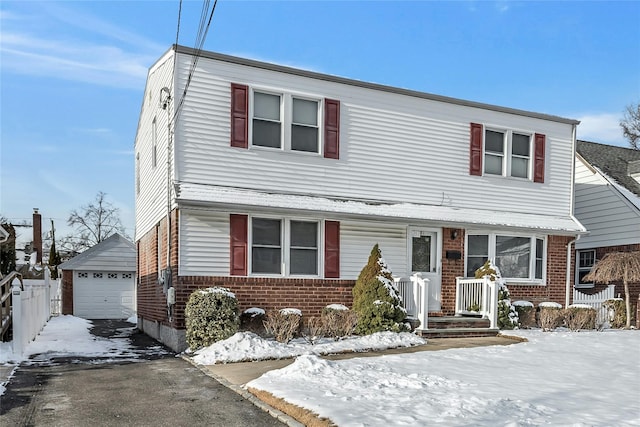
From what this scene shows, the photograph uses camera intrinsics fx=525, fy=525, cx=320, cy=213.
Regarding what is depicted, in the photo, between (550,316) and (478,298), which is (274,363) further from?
(550,316)

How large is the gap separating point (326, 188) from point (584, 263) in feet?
38.1

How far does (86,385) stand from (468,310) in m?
9.41

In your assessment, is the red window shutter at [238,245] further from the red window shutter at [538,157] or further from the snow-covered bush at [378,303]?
the red window shutter at [538,157]

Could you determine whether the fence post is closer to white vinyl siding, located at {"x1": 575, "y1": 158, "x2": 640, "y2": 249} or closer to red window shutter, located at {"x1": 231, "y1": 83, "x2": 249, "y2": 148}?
red window shutter, located at {"x1": 231, "y1": 83, "x2": 249, "y2": 148}

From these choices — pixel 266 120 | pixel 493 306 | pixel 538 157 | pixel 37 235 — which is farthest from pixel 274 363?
pixel 37 235

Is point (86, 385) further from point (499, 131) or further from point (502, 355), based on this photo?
point (499, 131)

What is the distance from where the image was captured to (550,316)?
1355cm

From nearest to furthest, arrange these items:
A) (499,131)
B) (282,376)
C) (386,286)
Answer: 1. (282,376)
2. (386,286)
3. (499,131)

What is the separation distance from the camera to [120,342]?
12.6 meters

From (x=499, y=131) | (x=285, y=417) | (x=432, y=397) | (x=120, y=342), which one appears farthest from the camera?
(x=499, y=131)

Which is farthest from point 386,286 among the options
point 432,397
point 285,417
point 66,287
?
point 66,287

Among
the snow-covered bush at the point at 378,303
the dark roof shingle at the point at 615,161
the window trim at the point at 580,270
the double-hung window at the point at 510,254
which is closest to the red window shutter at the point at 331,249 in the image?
the snow-covered bush at the point at 378,303

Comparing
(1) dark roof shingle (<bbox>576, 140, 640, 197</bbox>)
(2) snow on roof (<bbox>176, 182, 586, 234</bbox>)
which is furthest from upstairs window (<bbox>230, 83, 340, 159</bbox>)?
(1) dark roof shingle (<bbox>576, 140, 640, 197</bbox>)

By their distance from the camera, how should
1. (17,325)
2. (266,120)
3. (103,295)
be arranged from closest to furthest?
(17,325)
(266,120)
(103,295)
